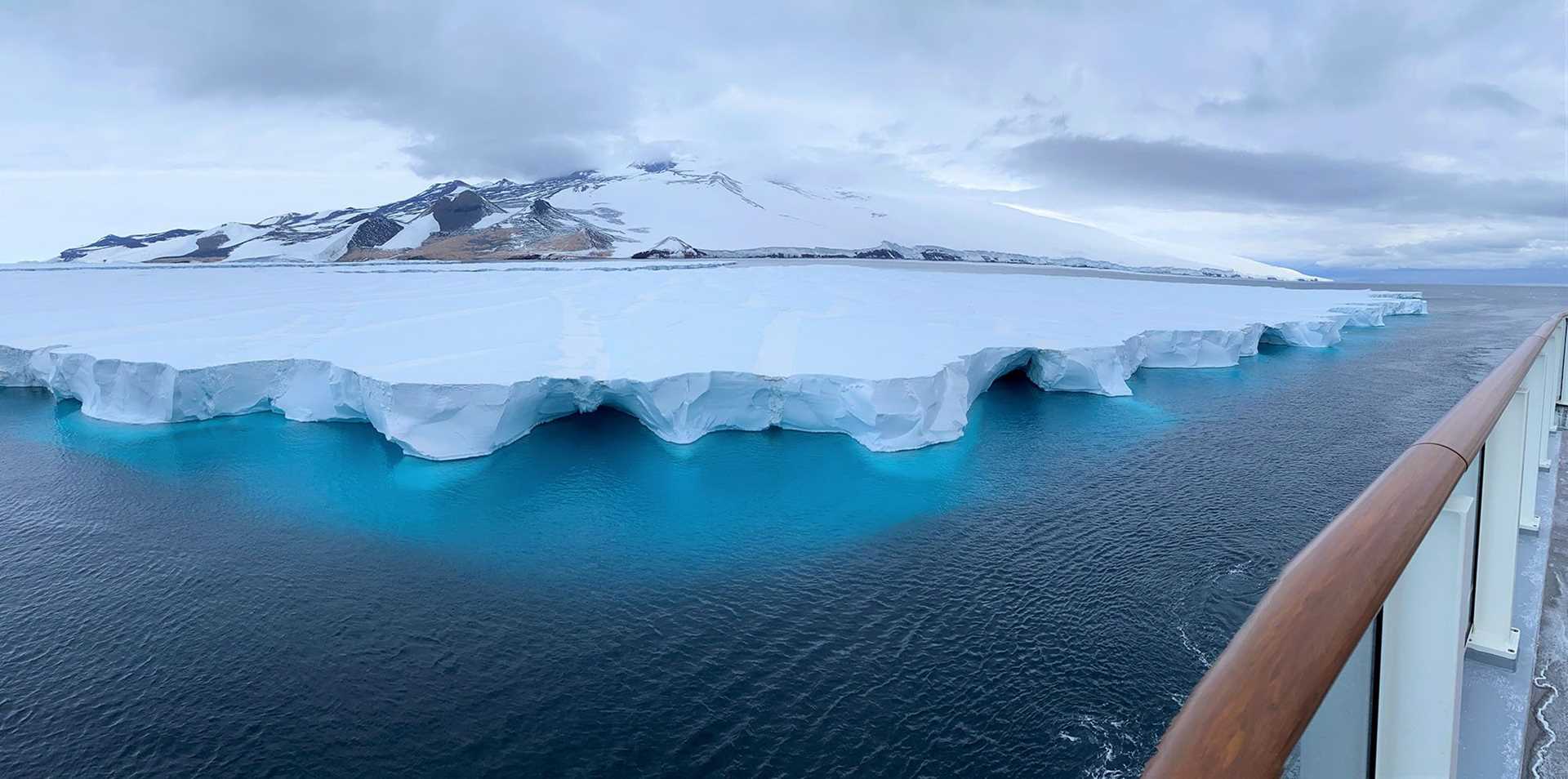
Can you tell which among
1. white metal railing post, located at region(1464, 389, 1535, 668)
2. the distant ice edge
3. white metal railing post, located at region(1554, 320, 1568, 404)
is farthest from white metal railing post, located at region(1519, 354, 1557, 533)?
the distant ice edge

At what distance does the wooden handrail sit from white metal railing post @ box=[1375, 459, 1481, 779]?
10 cm

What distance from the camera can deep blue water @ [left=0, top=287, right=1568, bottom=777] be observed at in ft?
14.4

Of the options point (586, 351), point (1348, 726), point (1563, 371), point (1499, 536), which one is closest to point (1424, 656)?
point (1348, 726)

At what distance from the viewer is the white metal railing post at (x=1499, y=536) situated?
5.41ft

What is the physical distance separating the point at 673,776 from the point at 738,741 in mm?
388

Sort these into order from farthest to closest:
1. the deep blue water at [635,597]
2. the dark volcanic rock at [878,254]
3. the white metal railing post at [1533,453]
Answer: the dark volcanic rock at [878,254] → the deep blue water at [635,597] → the white metal railing post at [1533,453]

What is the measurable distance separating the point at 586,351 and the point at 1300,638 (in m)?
10.8

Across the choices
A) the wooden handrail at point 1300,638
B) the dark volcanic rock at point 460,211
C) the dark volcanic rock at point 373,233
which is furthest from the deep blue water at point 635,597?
the dark volcanic rock at point 460,211

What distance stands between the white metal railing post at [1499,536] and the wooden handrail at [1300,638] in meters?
1.00

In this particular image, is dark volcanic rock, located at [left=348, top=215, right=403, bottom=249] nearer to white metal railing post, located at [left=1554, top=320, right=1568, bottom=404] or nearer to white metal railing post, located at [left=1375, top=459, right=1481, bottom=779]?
white metal railing post, located at [left=1554, top=320, right=1568, bottom=404]

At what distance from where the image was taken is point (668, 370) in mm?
Result: 9938

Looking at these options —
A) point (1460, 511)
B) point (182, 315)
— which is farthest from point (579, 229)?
point (1460, 511)

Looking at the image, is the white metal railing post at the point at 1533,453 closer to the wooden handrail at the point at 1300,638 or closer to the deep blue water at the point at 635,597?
the deep blue water at the point at 635,597

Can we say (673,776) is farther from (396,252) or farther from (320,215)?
(320,215)
